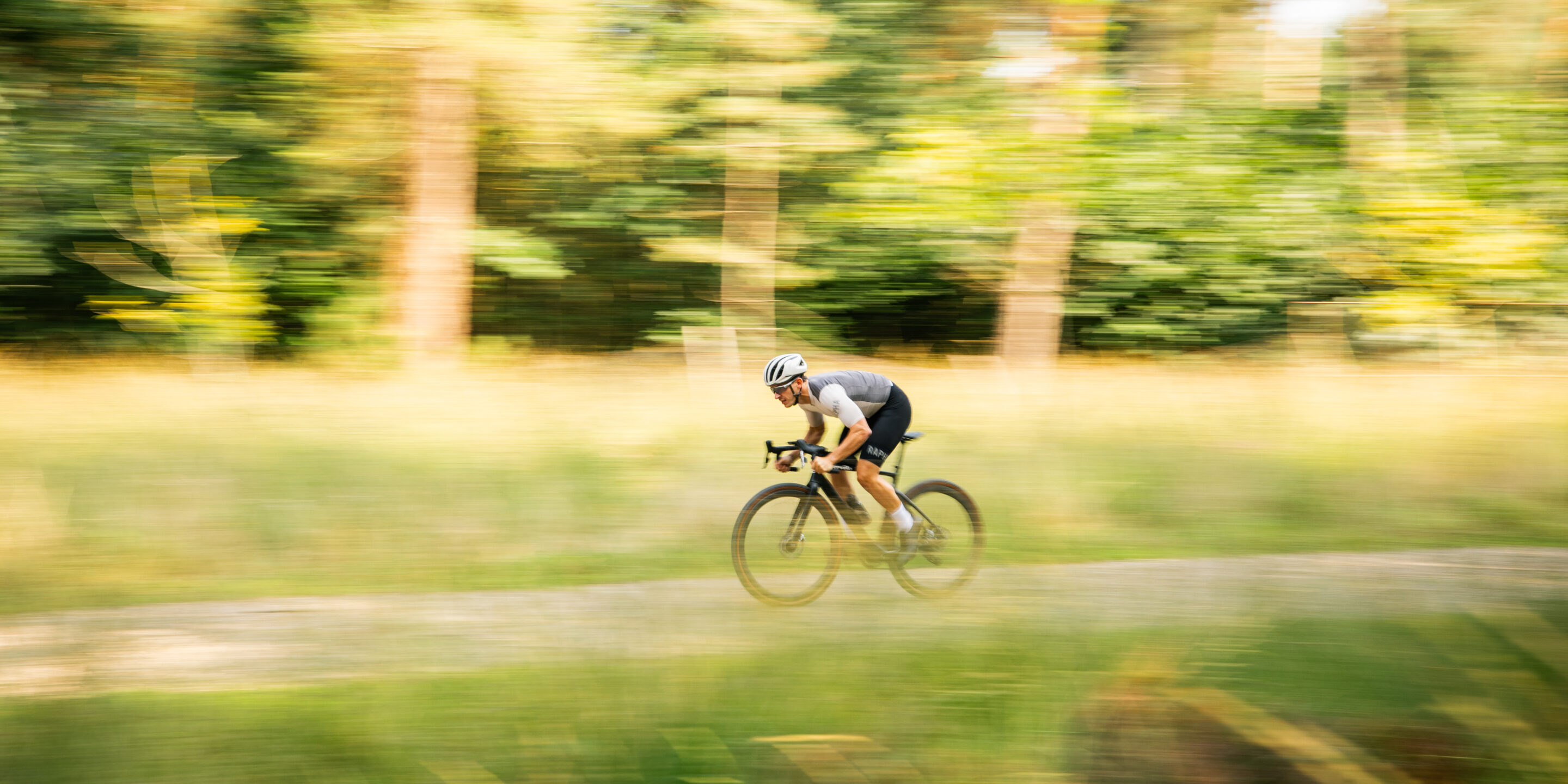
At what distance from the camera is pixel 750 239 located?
1341cm

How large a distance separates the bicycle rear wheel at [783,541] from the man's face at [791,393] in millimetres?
549

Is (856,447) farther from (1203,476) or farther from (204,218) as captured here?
(204,218)

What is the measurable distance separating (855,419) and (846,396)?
14 centimetres

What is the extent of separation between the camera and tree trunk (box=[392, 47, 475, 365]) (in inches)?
479

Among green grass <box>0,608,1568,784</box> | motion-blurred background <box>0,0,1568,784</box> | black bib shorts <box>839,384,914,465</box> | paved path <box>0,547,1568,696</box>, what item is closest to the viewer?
green grass <box>0,608,1568,784</box>

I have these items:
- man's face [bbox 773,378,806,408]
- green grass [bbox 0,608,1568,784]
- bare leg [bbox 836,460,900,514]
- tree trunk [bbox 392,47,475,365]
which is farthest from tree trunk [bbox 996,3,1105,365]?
green grass [bbox 0,608,1568,784]

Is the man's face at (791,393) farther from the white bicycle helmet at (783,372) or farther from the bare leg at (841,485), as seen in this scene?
the bare leg at (841,485)

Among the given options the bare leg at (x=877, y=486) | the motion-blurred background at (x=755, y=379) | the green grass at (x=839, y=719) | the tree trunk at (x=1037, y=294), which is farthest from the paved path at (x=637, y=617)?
the tree trunk at (x=1037, y=294)

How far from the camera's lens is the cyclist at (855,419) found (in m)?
5.76

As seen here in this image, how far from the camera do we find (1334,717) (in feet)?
13.5

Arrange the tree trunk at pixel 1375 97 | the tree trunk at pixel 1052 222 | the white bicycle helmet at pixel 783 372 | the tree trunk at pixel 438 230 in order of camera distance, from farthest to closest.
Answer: the tree trunk at pixel 438 230
the tree trunk at pixel 1375 97
the tree trunk at pixel 1052 222
the white bicycle helmet at pixel 783 372

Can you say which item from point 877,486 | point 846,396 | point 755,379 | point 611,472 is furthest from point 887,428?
point 755,379

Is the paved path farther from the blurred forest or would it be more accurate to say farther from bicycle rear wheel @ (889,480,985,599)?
the blurred forest

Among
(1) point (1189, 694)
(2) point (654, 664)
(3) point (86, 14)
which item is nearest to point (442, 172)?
(3) point (86, 14)
